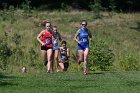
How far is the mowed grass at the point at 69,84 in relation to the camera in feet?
47.5

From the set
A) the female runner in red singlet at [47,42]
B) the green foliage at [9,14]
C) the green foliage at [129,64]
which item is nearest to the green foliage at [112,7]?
the green foliage at [9,14]

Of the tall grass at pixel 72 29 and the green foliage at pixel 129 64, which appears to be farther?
the tall grass at pixel 72 29

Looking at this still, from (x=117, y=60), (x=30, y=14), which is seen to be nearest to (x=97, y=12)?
(x=30, y=14)

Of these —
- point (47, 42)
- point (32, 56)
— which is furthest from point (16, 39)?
point (47, 42)

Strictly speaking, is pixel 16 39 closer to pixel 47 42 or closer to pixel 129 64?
pixel 129 64

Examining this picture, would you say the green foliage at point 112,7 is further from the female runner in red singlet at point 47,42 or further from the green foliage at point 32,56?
the female runner in red singlet at point 47,42

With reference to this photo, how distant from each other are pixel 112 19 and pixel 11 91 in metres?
30.7

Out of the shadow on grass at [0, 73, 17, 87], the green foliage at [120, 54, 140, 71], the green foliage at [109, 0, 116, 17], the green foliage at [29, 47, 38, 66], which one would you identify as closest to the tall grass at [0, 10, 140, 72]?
the green foliage at [29, 47, 38, 66]

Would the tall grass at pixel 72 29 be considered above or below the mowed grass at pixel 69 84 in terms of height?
above

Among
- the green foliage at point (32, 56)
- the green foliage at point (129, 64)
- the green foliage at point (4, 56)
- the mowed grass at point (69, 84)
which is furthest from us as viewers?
the green foliage at point (32, 56)

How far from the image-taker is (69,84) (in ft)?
52.1

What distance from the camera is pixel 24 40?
36.2 meters

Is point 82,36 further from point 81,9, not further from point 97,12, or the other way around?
point 81,9

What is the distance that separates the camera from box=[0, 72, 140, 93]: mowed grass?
14.5 metres
